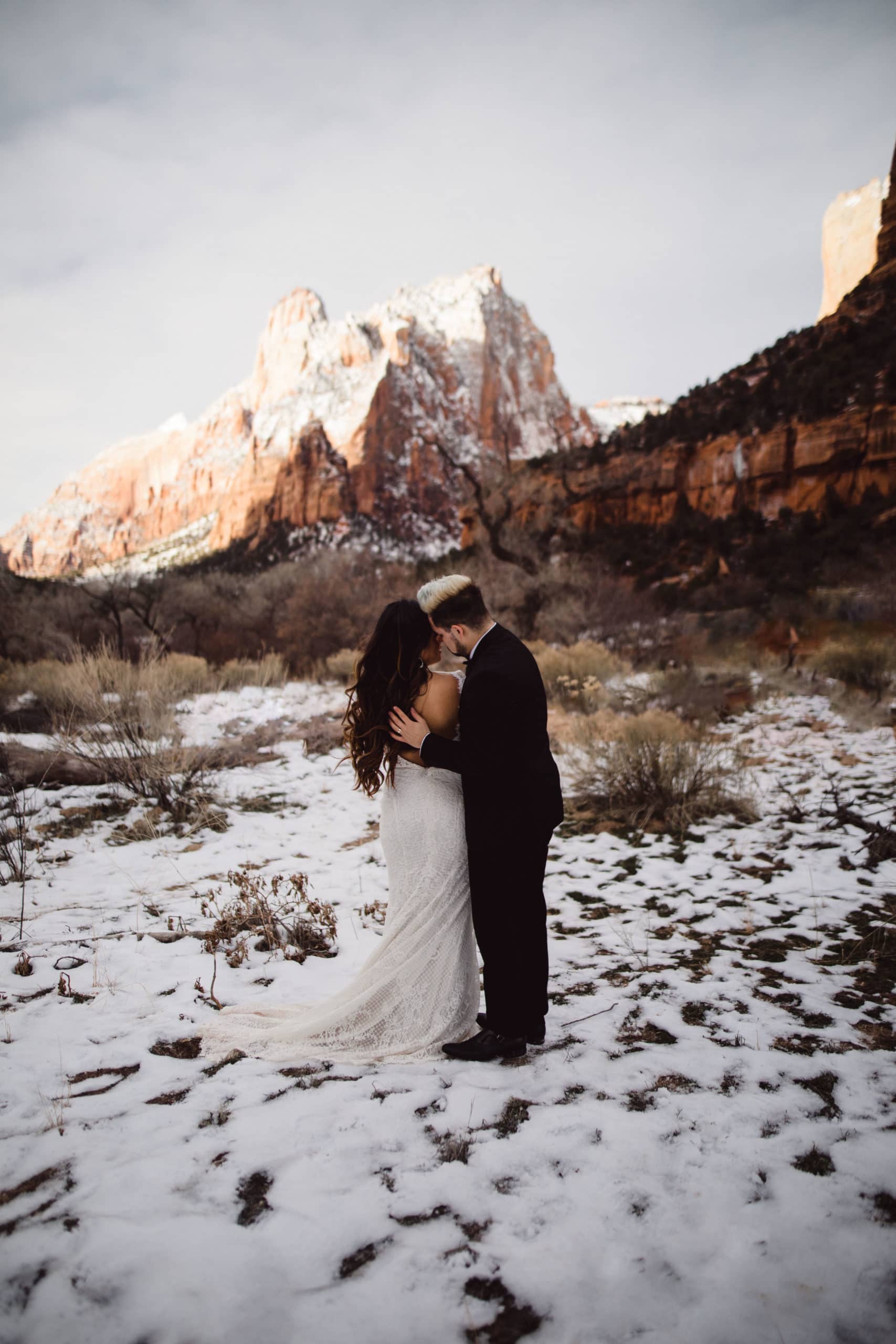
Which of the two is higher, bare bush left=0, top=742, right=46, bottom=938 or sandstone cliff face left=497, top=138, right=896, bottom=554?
sandstone cliff face left=497, top=138, right=896, bottom=554

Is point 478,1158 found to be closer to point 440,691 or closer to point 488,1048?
point 488,1048

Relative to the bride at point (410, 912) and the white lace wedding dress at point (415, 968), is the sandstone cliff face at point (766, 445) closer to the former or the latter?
the bride at point (410, 912)

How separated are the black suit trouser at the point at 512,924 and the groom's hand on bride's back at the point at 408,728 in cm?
39

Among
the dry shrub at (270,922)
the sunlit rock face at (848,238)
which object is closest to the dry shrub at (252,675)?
the dry shrub at (270,922)

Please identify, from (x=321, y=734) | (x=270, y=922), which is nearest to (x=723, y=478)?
(x=321, y=734)

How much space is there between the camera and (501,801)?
2275 mm

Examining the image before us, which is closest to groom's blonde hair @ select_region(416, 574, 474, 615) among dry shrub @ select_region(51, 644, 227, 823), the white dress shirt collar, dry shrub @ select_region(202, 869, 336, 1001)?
the white dress shirt collar

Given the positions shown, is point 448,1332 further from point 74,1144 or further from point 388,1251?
point 74,1144

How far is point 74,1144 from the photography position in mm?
1794

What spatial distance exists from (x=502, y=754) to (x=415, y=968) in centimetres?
→ 89

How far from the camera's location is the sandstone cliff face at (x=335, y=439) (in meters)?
76.4

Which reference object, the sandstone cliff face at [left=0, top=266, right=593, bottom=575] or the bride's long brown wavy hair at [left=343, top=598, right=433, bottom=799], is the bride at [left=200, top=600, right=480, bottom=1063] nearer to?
the bride's long brown wavy hair at [left=343, top=598, right=433, bottom=799]

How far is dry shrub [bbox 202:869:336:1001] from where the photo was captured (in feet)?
11.2

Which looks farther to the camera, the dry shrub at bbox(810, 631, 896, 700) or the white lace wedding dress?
the dry shrub at bbox(810, 631, 896, 700)
